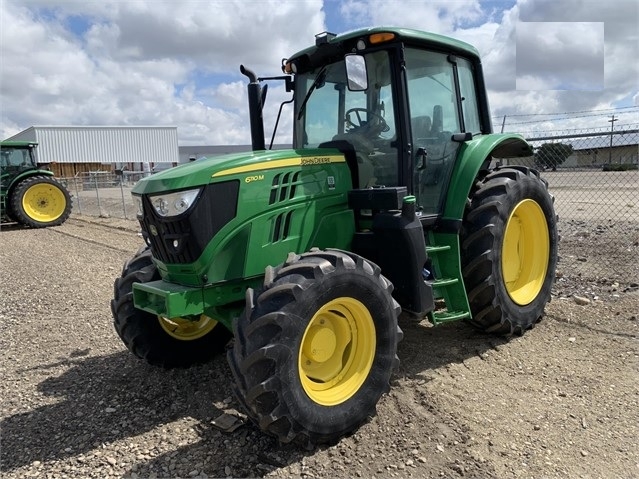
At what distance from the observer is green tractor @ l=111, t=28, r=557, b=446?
296 cm

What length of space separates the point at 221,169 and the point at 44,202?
13903 mm

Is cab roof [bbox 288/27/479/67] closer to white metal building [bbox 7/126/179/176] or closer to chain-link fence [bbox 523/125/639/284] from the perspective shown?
chain-link fence [bbox 523/125/639/284]

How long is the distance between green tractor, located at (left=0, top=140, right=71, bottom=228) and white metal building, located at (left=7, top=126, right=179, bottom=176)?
30.4 metres

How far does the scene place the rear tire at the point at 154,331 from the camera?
3861mm

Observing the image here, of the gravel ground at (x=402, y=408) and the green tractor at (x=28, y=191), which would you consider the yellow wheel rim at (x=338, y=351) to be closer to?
the gravel ground at (x=402, y=408)

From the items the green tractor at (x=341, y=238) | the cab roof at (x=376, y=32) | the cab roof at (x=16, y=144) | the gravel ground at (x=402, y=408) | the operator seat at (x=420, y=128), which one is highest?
the cab roof at (x=16, y=144)

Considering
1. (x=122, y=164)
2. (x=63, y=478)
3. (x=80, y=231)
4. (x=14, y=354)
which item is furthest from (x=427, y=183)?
(x=122, y=164)

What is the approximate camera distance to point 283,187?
11.5 ft

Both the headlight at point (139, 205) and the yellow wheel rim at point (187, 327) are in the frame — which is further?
the yellow wheel rim at point (187, 327)

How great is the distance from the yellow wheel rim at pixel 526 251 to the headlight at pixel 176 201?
9.41 ft

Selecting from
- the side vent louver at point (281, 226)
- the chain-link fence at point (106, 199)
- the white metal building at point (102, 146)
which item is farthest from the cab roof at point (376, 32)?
the white metal building at point (102, 146)

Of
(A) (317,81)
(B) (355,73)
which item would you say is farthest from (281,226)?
(A) (317,81)

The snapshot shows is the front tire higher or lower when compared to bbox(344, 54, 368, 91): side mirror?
lower

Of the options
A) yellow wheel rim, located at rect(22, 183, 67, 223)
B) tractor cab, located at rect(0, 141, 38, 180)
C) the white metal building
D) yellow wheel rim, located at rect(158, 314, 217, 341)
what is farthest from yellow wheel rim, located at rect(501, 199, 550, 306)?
the white metal building
